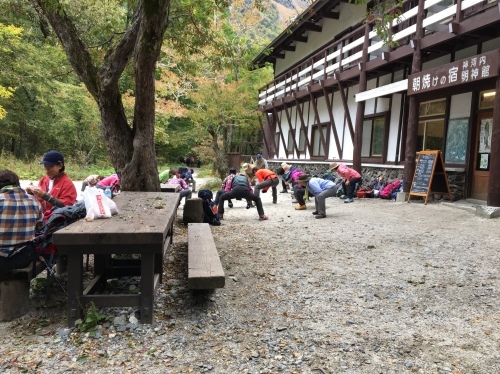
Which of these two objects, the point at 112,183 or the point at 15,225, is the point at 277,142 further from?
the point at 15,225

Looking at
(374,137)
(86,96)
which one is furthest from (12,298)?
(86,96)

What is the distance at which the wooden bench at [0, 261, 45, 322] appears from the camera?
3221 mm

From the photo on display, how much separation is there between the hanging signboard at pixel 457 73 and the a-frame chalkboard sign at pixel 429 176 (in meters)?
1.69

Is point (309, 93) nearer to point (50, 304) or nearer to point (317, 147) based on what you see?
point (317, 147)

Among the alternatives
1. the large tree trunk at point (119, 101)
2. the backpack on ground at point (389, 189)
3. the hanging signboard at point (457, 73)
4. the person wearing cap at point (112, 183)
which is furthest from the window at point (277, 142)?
the large tree trunk at point (119, 101)

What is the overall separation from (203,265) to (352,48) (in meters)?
→ 12.3

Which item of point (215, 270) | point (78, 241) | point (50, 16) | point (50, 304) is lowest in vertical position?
point (50, 304)

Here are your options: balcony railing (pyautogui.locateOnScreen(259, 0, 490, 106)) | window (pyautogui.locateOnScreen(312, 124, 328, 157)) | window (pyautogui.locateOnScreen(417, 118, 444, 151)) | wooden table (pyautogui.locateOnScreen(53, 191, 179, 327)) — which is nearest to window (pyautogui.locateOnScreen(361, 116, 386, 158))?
window (pyautogui.locateOnScreen(417, 118, 444, 151))

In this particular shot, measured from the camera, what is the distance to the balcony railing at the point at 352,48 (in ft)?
30.5

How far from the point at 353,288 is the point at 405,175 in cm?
716

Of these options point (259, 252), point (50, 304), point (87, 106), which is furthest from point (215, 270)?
point (87, 106)

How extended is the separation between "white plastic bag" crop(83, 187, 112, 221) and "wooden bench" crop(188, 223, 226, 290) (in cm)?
94

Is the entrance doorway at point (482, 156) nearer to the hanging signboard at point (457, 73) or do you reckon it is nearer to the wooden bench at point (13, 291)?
the hanging signboard at point (457, 73)

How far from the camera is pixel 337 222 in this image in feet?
26.7
